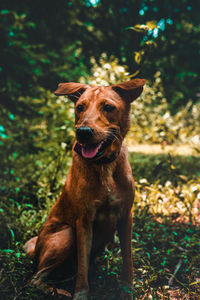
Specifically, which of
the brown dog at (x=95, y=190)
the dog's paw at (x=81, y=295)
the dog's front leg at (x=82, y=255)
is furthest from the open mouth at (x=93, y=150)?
the dog's paw at (x=81, y=295)

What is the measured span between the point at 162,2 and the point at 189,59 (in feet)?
6.06

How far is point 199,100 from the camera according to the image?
835 centimetres

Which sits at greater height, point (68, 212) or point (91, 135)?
point (91, 135)

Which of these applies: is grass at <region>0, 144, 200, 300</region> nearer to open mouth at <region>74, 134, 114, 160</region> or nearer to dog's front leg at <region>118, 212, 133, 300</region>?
dog's front leg at <region>118, 212, 133, 300</region>

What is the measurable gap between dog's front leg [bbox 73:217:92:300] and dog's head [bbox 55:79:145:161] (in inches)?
20.3

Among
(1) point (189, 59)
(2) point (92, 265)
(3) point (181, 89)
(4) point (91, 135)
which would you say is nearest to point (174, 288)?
(2) point (92, 265)

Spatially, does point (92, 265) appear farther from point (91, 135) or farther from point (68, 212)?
point (91, 135)

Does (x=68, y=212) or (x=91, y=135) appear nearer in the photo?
(x=91, y=135)

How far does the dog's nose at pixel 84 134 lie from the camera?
1.69m

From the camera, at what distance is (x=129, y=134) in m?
5.66

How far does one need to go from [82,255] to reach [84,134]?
91cm

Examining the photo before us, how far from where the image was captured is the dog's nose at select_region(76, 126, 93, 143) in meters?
1.69

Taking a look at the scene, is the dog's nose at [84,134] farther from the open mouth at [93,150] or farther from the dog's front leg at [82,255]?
the dog's front leg at [82,255]

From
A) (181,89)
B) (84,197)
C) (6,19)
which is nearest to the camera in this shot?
(84,197)
